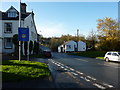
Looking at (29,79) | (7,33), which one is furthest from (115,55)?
(7,33)

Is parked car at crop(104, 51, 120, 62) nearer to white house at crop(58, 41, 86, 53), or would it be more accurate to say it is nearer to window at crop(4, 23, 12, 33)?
window at crop(4, 23, 12, 33)

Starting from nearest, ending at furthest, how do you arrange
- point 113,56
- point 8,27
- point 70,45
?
point 113,56, point 8,27, point 70,45

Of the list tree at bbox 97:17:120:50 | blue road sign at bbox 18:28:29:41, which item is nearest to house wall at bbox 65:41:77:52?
tree at bbox 97:17:120:50

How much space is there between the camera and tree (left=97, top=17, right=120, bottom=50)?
125ft

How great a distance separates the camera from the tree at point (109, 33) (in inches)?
1497

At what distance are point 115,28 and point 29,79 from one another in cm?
3542

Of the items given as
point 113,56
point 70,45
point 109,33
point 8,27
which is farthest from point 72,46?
point 113,56

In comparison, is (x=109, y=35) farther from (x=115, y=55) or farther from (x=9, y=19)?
(x=9, y=19)

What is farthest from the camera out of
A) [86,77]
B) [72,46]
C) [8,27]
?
[72,46]

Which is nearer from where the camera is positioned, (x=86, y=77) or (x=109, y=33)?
(x=86, y=77)

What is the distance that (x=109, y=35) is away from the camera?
39.4 m

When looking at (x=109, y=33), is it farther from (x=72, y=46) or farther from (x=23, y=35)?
(x=72, y=46)

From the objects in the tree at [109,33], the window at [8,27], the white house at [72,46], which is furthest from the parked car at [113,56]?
the white house at [72,46]

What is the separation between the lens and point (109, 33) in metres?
39.8
